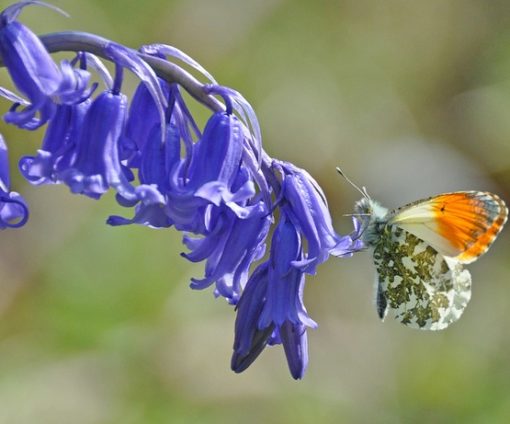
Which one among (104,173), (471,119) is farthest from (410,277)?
(471,119)

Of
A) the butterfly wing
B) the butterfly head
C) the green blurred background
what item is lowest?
the green blurred background

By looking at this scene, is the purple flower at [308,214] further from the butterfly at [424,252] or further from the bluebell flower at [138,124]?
the butterfly at [424,252]

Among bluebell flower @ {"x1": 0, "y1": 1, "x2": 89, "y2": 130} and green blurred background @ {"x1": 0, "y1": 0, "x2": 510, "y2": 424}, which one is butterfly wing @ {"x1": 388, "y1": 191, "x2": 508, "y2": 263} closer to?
bluebell flower @ {"x1": 0, "y1": 1, "x2": 89, "y2": 130}

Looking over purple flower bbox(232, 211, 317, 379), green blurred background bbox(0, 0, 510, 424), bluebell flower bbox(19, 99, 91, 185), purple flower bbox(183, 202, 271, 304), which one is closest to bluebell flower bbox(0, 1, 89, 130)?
bluebell flower bbox(19, 99, 91, 185)

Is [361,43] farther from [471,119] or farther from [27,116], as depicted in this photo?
[27,116]

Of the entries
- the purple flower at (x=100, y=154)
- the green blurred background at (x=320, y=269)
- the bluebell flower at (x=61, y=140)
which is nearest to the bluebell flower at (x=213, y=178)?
the purple flower at (x=100, y=154)

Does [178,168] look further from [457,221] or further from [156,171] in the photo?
[457,221]

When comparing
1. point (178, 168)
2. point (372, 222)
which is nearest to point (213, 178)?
point (178, 168)
